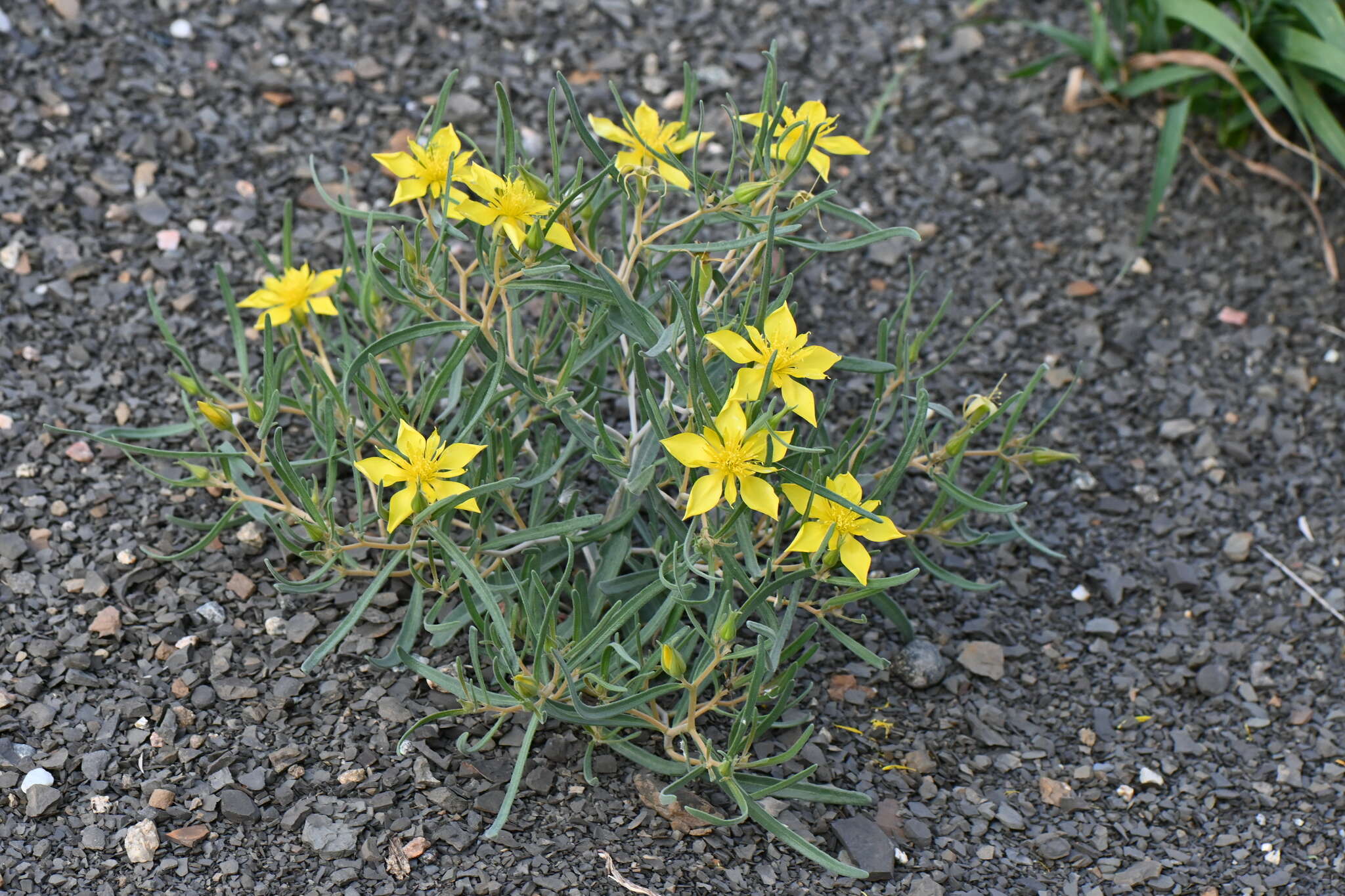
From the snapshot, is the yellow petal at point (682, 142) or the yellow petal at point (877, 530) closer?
the yellow petal at point (877, 530)

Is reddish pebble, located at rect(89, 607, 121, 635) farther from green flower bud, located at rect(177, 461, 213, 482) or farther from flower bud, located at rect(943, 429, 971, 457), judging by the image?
flower bud, located at rect(943, 429, 971, 457)

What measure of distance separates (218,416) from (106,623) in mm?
471

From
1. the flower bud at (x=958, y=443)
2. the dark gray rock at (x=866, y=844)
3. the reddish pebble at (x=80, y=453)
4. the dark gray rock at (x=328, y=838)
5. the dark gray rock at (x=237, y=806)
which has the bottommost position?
the dark gray rock at (x=866, y=844)

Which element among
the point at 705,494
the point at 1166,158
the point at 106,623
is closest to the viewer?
the point at 705,494

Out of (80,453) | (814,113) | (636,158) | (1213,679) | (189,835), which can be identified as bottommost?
(1213,679)

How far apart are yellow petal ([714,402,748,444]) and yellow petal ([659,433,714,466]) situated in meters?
0.03

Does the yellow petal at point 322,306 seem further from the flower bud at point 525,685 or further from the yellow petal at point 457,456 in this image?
the flower bud at point 525,685

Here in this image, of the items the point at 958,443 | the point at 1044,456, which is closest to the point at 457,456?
the point at 958,443

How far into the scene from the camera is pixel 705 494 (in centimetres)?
173

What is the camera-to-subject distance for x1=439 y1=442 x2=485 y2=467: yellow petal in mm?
1858

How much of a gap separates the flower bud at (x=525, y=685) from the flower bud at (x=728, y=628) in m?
0.28

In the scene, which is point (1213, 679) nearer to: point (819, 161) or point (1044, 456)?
point (1044, 456)

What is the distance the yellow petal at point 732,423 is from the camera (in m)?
1.73

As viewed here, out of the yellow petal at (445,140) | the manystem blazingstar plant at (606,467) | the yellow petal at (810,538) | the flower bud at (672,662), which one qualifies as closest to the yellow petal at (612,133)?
the manystem blazingstar plant at (606,467)
